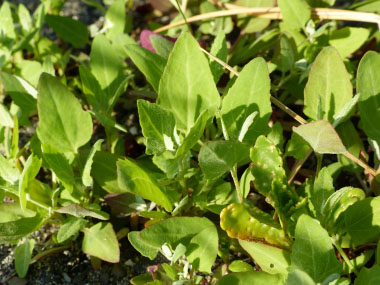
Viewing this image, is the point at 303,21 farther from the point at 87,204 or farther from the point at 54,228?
the point at 54,228

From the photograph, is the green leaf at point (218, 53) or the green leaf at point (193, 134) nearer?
the green leaf at point (193, 134)

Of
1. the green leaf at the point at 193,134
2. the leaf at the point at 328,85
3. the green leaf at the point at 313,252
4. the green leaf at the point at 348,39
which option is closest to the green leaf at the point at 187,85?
the green leaf at the point at 193,134

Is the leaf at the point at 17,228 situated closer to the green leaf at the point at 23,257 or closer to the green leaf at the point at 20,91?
the green leaf at the point at 23,257

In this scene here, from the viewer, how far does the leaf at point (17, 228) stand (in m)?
1.06

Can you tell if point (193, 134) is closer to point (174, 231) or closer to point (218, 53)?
point (174, 231)

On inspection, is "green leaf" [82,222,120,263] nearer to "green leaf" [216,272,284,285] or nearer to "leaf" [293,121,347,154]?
"green leaf" [216,272,284,285]

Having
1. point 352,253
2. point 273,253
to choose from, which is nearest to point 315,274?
point 273,253

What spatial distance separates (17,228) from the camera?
1.08m

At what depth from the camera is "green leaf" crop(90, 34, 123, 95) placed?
1.33m

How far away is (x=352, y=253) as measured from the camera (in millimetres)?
1105

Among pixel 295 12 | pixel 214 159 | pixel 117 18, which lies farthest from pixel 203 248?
pixel 117 18

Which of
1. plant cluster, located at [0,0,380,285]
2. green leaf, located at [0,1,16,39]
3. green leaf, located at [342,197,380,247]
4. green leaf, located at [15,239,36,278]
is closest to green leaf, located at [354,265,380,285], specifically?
plant cluster, located at [0,0,380,285]

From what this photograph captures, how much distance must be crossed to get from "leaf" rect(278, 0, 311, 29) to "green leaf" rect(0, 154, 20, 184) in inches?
30.6

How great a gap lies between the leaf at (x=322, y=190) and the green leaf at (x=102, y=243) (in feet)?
1.35
